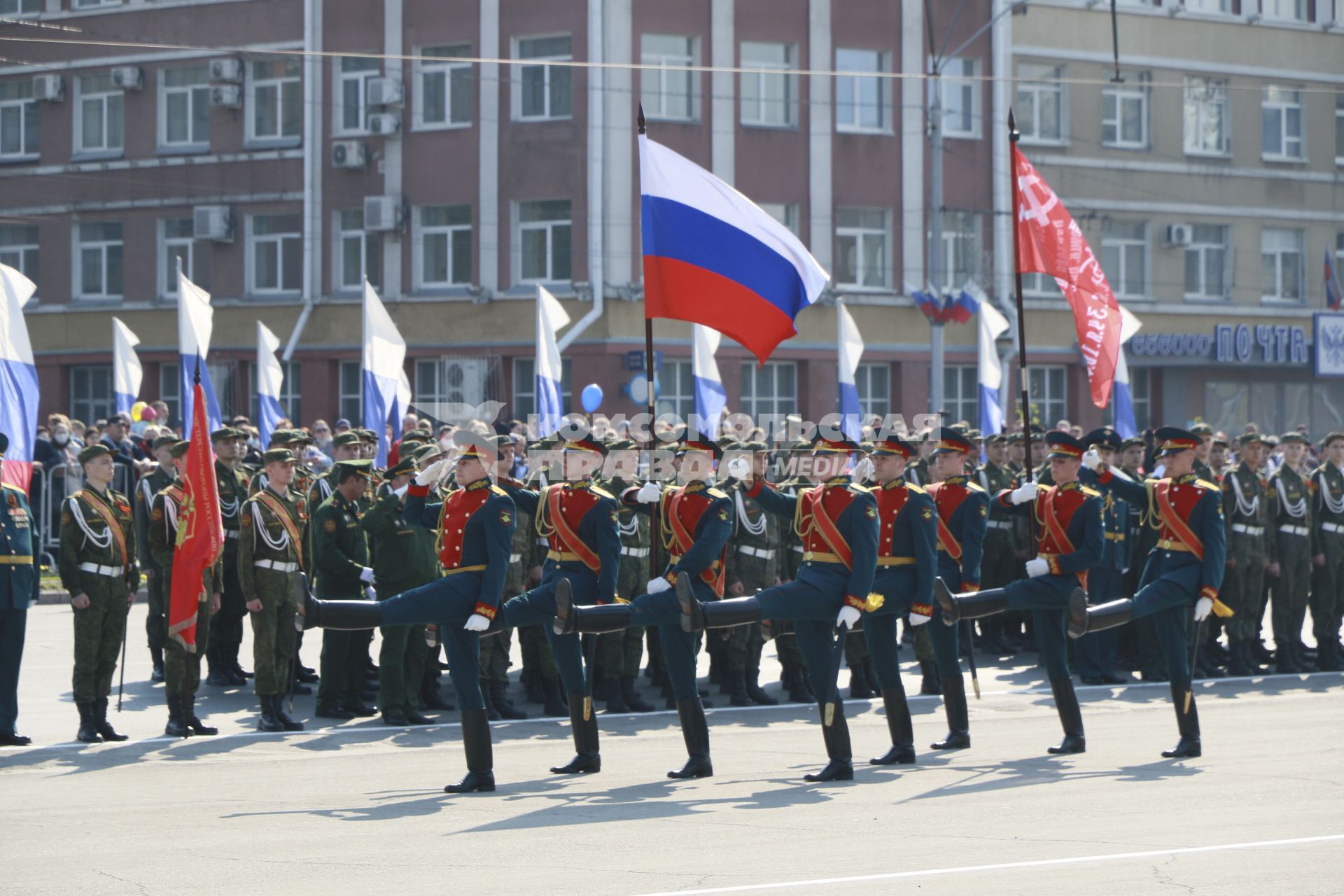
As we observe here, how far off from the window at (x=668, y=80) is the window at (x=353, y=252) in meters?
6.05

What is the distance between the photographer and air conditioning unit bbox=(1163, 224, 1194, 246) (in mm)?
39156

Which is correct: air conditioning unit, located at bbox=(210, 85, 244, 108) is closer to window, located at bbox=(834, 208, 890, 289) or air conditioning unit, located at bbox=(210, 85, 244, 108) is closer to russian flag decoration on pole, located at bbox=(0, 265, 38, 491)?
window, located at bbox=(834, 208, 890, 289)

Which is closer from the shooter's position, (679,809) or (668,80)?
(679,809)

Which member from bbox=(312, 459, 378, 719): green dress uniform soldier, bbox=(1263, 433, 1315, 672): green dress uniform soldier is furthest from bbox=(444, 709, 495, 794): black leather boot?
bbox=(1263, 433, 1315, 672): green dress uniform soldier

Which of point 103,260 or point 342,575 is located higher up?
point 103,260

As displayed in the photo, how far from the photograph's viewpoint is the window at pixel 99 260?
123 ft

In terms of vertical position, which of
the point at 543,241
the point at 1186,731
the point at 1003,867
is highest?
the point at 543,241

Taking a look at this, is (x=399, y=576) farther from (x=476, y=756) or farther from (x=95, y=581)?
(x=476, y=756)

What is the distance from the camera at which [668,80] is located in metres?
34.0

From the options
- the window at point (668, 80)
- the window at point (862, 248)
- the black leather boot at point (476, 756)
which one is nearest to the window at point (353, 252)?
the window at point (668, 80)

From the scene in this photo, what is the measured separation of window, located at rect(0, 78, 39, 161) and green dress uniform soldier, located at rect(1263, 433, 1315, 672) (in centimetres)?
2932

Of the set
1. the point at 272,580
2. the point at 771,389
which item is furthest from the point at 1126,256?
the point at 272,580

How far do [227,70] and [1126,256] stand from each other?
62.7 ft

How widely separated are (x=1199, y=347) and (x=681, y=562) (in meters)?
30.8
